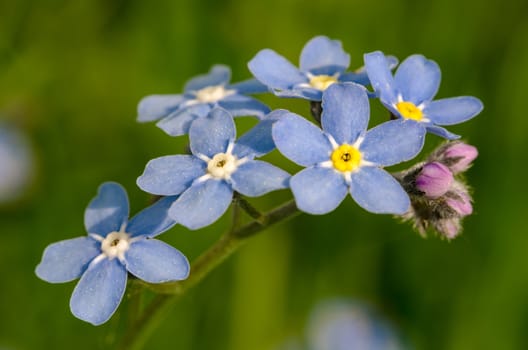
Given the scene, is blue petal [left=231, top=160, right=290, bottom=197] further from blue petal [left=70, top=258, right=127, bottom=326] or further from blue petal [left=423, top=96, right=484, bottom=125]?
blue petal [left=423, top=96, right=484, bottom=125]

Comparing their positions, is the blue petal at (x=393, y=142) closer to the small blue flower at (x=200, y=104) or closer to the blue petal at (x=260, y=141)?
the blue petal at (x=260, y=141)

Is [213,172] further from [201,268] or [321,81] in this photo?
[321,81]

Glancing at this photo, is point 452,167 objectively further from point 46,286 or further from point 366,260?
point 46,286

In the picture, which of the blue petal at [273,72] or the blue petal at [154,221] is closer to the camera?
the blue petal at [154,221]

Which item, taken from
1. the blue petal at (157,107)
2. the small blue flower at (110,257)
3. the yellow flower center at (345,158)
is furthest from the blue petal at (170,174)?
the blue petal at (157,107)

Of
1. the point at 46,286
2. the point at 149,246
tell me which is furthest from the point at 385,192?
the point at 46,286

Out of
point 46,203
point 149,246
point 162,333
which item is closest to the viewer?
point 149,246
